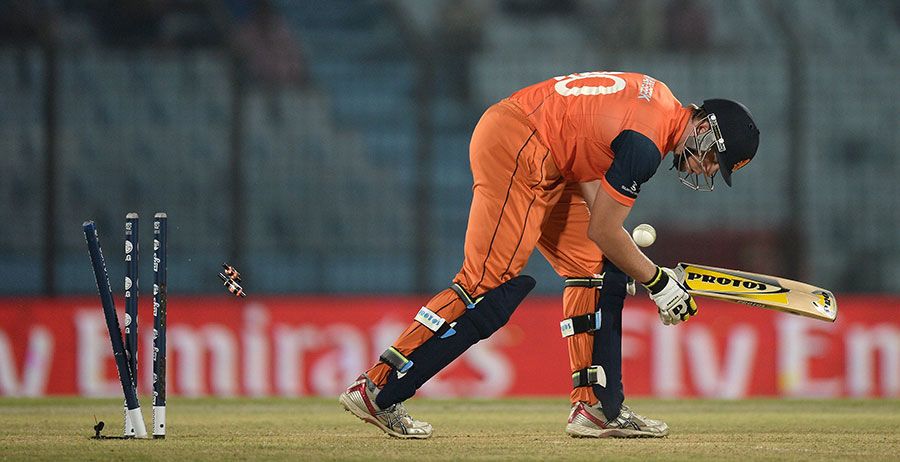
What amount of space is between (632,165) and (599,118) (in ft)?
0.88

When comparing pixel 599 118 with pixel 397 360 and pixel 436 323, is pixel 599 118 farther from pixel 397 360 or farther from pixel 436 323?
pixel 397 360

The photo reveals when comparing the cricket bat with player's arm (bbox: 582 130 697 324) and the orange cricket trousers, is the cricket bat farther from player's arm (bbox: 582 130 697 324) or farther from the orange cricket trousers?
the orange cricket trousers

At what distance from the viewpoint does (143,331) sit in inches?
373

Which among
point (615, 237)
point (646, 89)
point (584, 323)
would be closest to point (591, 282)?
point (584, 323)

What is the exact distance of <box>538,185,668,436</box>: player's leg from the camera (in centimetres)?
547

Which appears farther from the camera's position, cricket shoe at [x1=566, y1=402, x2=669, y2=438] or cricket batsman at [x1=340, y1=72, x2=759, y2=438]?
cricket shoe at [x1=566, y1=402, x2=669, y2=438]

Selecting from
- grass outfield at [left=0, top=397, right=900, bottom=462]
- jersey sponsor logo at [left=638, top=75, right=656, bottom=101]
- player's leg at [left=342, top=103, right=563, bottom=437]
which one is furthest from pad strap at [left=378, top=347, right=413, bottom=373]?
jersey sponsor logo at [left=638, top=75, right=656, bottom=101]

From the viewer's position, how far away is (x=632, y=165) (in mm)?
5051

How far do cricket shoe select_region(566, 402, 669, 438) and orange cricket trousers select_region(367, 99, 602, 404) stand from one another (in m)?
0.04

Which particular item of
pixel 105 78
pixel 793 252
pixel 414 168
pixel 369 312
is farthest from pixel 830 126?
pixel 105 78

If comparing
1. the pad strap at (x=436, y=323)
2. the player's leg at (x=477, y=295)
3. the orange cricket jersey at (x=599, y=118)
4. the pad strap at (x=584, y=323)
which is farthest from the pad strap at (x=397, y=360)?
the orange cricket jersey at (x=599, y=118)

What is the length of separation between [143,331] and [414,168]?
9.75 ft

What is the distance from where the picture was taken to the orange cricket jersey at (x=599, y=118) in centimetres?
521

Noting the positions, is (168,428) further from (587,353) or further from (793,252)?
(793,252)
